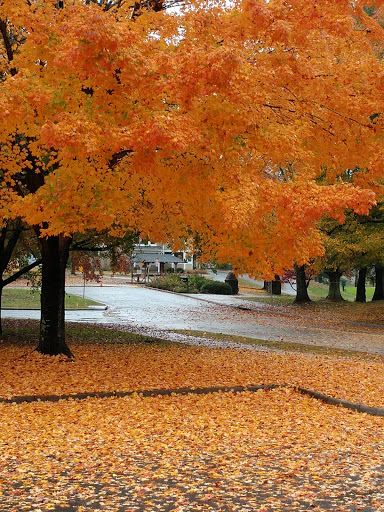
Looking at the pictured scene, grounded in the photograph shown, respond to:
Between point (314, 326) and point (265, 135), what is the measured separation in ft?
60.4

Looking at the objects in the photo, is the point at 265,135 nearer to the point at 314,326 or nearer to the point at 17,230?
the point at 17,230

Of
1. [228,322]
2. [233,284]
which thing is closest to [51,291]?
[228,322]

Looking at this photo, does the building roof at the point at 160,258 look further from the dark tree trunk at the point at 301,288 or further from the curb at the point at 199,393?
the curb at the point at 199,393

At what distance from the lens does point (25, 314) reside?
29.1 metres

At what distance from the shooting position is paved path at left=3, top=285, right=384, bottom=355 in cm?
2264

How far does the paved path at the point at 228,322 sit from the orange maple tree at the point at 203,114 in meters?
9.10

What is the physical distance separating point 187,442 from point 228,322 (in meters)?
20.8

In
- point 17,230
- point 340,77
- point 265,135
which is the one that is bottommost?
point 17,230

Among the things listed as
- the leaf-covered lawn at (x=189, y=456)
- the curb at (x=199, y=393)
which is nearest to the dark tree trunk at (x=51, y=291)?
the curb at (x=199, y=393)

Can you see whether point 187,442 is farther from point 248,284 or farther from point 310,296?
point 248,284

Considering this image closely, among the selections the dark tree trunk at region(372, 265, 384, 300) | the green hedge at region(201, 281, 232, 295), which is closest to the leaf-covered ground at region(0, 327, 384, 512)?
the dark tree trunk at region(372, 265, 384, 300)

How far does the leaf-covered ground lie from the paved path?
8616mm

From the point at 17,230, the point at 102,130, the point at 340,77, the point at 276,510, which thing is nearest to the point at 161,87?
the point at 102,130

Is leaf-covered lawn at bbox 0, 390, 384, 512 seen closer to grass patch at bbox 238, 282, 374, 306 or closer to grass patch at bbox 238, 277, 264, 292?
grass patch at bbox 238, 282, 374, 306
